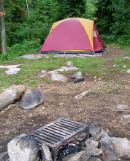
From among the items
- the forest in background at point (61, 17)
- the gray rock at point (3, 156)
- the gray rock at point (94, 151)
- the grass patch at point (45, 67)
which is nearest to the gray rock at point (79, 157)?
the gray rock at point (94, 151)

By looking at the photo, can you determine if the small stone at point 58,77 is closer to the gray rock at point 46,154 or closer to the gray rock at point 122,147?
the gray rock at point 122,147

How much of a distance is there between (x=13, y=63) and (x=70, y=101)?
A: 172 inches

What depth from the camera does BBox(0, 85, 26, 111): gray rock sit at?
13.4 feet

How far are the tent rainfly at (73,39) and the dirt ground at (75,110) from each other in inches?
173

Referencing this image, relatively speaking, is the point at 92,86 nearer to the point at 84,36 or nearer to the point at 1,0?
the point at 84,36

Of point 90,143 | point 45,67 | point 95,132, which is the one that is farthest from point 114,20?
point 90,143

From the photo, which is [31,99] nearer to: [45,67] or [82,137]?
[82,137]

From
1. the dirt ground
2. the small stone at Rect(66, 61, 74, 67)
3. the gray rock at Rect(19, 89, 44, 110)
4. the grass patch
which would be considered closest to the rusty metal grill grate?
the dirt ground

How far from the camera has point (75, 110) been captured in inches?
164

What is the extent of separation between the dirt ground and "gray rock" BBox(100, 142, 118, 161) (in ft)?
2.15

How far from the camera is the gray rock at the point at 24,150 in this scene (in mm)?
2404

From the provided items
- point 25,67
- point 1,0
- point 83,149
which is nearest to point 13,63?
point 25,67

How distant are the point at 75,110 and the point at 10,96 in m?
A: 1.19

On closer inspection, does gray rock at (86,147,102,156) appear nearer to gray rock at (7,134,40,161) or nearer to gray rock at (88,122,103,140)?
gray rock at (88,122,103,140)
